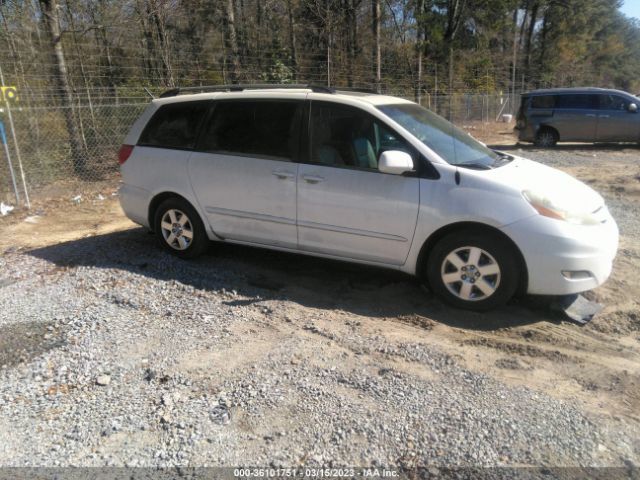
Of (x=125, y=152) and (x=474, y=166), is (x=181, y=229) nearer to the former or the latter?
(x=125, y=152)

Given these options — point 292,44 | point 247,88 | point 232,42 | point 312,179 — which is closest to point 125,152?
point 247,88

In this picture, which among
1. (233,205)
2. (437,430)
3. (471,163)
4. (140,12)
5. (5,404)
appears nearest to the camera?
(437,430)

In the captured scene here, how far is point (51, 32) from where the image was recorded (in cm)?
1010

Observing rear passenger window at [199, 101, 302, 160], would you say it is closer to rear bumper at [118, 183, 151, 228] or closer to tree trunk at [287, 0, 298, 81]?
rear bumper at [118, 183, 151, 228]

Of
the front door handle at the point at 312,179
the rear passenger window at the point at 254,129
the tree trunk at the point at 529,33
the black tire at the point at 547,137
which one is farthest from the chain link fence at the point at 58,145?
the tree trunk at the point at 529,33

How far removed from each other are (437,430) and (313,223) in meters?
2.31

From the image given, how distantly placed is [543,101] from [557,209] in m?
13.3

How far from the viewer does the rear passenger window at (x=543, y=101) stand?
15541mm

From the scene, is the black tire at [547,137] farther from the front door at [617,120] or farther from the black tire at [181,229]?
the black tire at [181,229]

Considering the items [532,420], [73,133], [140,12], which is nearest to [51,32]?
[73,133]

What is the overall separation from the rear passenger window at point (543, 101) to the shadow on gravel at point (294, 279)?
12890 mm

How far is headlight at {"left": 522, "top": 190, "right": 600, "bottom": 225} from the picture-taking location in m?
3.92

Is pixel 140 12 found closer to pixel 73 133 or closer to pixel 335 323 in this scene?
pixel 73 133

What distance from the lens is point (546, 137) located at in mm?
15961
